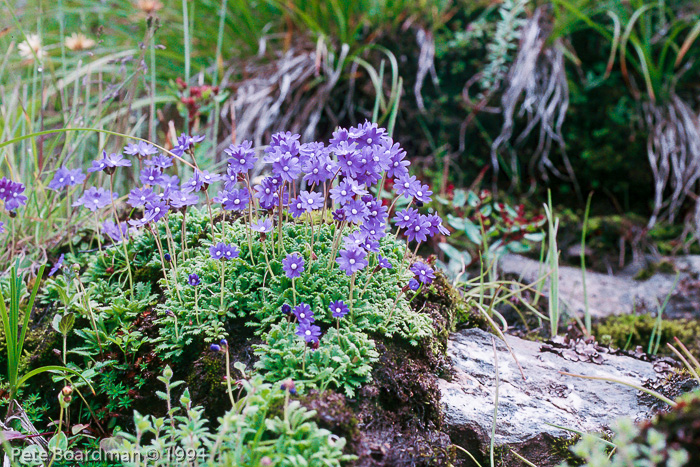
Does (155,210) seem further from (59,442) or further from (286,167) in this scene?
(59,442)

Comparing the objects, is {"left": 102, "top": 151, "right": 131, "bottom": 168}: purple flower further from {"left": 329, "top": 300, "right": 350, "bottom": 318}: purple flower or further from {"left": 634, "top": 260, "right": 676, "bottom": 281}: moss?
{"left": 634, "top": 260, "right": 676, "bottom": 281}: moss

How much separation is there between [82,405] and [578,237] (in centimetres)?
346

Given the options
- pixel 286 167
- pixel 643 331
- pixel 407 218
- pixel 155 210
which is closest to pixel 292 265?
pixel 286 167

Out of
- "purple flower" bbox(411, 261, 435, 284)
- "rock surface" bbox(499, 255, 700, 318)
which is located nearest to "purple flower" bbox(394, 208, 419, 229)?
"purple flower" bbox(411, 261, 435, 284)

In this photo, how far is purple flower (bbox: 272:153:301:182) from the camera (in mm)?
1756

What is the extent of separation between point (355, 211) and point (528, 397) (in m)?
1.01

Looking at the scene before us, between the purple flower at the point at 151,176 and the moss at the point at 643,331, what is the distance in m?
2.47

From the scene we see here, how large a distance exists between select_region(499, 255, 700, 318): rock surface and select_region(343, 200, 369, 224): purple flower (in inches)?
72.0

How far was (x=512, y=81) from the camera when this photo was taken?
4016 millimetres

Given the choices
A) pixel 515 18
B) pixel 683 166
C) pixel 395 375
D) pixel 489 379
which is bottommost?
pixel 489 379

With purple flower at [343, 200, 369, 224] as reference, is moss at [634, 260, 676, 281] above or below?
below

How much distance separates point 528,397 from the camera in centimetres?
200

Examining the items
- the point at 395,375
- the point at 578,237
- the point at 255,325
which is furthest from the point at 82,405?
the point at 578,237

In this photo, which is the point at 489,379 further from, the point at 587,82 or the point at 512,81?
the point at 587,82
